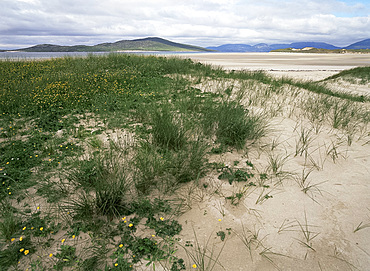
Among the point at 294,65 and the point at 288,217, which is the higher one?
the point at 294,65

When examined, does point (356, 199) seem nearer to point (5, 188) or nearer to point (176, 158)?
point (176, 158)

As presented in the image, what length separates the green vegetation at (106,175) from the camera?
7.32 ft

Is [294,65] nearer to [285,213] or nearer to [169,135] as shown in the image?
[169,135]

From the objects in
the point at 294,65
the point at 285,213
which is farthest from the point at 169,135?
the point at 294,65

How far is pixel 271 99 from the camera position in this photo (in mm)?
7312

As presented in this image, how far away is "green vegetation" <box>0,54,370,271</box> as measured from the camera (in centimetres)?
223

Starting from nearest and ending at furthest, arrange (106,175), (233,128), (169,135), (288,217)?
1. (288,217)
2. (106,175)
3. (169,135)
4. (233,128)

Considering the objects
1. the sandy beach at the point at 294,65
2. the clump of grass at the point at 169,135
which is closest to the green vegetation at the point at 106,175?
the clump of grass at the point at 169,135

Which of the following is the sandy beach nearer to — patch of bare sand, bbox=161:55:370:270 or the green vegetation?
the green vegetation

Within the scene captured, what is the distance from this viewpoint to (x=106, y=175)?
3.13 metres

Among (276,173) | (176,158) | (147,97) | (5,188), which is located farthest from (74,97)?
(276,173)

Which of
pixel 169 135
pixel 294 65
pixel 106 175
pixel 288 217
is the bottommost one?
pixel 288 217

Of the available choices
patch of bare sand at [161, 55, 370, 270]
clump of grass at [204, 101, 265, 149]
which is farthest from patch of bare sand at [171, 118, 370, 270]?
clump of grass at [204, 101, 265, 149]

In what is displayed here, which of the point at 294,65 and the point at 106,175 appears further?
the point at 294,65
